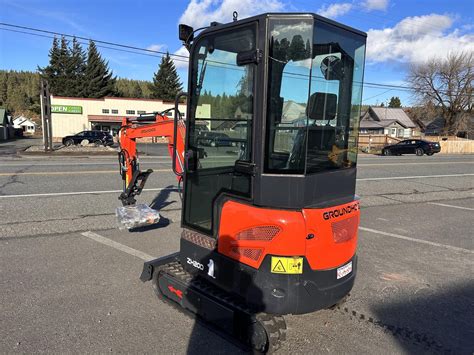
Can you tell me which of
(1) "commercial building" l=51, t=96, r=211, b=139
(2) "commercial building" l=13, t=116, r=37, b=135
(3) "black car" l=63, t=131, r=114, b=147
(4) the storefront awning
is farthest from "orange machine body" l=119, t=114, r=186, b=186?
(2) "commercial building" l=13, t=116, r=37, b=135

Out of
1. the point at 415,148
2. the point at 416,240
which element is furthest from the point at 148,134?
the point at 415,148

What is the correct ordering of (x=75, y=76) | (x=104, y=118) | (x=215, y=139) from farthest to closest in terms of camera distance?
(x=75, y=76) < (x=104, y=118) < (x=215, y=139)

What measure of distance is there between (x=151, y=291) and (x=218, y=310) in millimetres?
1221

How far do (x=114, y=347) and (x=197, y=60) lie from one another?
8.30ft

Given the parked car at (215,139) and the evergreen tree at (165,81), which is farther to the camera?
the evergreen tree at (165,81)

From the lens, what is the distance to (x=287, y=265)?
2.74m

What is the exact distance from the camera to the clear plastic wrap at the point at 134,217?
5.09 metres

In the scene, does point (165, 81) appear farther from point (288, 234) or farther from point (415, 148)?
point (288, 234)

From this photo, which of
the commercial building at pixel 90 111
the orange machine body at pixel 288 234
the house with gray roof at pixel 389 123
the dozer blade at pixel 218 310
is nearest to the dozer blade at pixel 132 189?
the dozer blade at pixel 218 310

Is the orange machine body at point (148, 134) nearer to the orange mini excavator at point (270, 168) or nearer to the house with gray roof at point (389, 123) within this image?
the orange mini excavator at point (270, 168)

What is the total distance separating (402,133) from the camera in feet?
239

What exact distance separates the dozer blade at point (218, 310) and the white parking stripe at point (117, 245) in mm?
1227

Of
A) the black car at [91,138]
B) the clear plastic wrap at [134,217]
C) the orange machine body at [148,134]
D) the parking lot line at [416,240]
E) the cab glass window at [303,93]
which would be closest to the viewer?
the cab glass window at [303,93]

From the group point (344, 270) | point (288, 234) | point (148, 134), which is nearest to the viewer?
point (288, 234)
